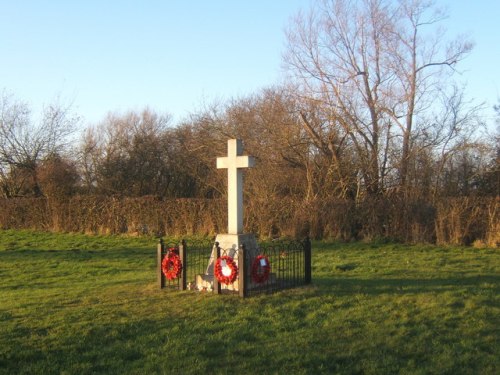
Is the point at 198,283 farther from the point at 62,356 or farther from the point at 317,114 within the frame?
the point at 317,114

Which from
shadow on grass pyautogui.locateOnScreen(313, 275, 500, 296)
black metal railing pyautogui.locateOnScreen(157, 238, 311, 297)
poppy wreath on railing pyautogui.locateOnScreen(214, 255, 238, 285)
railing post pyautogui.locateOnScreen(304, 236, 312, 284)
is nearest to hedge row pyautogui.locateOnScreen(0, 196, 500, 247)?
shadow on grass pyautogui.locateOnScreen(313, 275, 500, 296)

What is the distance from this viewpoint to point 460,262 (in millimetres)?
12820

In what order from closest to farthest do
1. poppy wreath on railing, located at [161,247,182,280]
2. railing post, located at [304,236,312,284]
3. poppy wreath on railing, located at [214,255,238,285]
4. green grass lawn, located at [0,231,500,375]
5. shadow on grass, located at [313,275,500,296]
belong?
green grass lawn, located at [0,231,500,375], poppy wreath on railing, located at [214,255,238,285], shadow on grass, located at [313,275,500,296], poppy wreath on railing, located at [161,247,182,280], railing post, located at [304,236,312,284]

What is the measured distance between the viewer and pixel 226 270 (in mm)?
8422

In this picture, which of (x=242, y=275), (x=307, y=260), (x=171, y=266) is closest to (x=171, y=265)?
(x=171, y=266)

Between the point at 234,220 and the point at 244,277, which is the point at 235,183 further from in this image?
the point at 244,277

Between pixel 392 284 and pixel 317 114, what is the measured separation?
485 inches

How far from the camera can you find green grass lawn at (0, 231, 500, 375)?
5.34 meters

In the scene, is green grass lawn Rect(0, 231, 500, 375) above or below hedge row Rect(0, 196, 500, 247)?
below

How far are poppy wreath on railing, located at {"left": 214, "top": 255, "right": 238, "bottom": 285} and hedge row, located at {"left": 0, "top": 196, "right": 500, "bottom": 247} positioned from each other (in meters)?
10.2

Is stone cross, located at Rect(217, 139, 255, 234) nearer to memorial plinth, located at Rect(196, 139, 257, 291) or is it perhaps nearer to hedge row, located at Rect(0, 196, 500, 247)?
memorial plinth, located at Rect(196, 139, 257, 291)

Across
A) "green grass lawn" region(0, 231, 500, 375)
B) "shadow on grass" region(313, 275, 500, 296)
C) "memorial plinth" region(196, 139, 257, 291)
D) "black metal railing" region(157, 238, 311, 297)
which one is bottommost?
"green grass lawn" region(0, 231, 500, 375)

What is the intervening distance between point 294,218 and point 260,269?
1043 centimetres

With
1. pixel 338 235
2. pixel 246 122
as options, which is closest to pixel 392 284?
pixel 338 235
